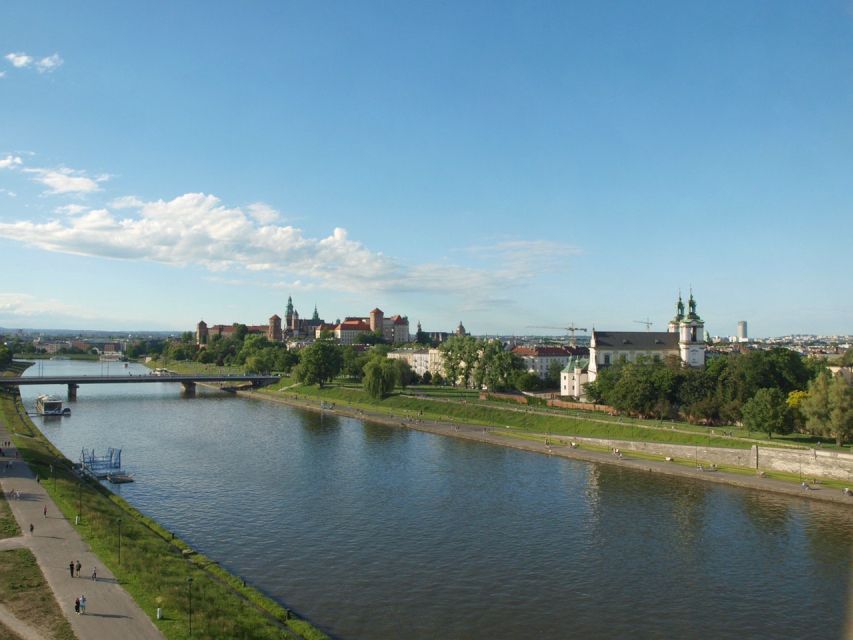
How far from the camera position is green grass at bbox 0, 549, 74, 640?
18516mm

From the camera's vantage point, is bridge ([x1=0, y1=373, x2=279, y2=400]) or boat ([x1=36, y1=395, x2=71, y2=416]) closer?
boat ([x1=36, y1=395, x2=71, y2=416])

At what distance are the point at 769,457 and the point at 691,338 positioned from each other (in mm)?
37381

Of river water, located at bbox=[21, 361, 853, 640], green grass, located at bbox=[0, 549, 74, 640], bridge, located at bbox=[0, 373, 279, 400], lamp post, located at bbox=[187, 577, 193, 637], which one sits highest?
bridge, located at bbox=[0, 373, 279, 400]

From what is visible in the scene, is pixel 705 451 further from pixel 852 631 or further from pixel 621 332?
pixel 621 332

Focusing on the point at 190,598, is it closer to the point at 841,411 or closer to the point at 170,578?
the point at 170,578

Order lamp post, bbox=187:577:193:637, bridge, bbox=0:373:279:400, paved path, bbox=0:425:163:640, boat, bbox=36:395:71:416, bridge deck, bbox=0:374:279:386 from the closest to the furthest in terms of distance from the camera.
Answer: paved path, bbox=0:425:163:640 → lamp post, bbox=187:577:193:637 → boat, bbox=36:395:71:416 → bridge deck, bbox=0:374:279:386 → bridge, bbox=0:373:279:400

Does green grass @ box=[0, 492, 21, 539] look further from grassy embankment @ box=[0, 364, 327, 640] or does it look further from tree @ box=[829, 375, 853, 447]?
A: tree @ box=[829, 375, 853, 447]

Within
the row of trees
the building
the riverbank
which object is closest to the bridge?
the riverbank

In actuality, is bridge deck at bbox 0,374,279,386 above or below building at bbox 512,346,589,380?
below

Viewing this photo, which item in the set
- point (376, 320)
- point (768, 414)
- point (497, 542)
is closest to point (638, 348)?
point (768, 414)

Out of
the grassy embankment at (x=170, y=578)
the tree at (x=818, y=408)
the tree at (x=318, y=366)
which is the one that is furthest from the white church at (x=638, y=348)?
the grassy embankment at (x=170, y=578)

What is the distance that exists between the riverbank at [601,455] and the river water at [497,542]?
122cm

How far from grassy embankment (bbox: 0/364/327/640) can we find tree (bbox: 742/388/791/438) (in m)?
37.9

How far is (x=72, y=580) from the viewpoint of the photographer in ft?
71.5
